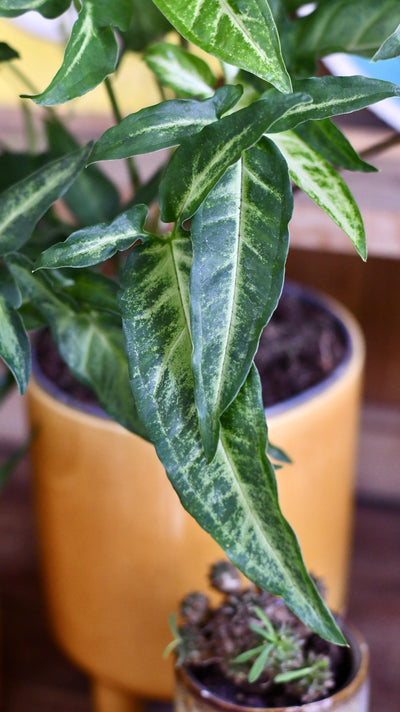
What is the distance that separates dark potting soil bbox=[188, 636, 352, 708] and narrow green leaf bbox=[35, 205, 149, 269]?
0.23 m

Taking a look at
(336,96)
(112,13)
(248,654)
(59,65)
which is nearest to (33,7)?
(112,13)

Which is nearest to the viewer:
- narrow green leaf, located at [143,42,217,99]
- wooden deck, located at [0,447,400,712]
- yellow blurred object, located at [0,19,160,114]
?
narrow green leaf, located at [143,42,217,99]

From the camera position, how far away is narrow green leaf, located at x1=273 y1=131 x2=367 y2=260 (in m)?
0.33

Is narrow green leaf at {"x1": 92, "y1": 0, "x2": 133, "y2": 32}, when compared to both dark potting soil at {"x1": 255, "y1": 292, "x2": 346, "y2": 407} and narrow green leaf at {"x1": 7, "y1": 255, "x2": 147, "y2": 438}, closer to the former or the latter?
narrow green leaf at {"x1": 7, "y1": 255, "x2": 147, "y2": 438}

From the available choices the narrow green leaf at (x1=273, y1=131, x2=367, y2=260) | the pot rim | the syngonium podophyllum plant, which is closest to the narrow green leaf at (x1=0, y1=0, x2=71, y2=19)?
the syngonium podophyllum plant

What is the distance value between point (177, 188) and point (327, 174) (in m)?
0.07

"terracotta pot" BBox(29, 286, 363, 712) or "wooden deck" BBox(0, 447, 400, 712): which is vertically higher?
"terracotta pot" BBox(29, 286, 363, 712)

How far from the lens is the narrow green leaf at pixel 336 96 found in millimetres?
291

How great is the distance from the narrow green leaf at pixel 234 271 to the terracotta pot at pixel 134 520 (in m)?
0.24

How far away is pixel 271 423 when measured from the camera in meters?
0.52

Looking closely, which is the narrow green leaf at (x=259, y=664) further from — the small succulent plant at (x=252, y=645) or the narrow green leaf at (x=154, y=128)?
the narrow green leaf at (x=154, y=128)

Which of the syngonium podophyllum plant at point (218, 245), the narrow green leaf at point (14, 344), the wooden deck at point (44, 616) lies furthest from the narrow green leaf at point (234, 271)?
the wooden deck at point (44, 616)

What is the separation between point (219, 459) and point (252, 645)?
16cm

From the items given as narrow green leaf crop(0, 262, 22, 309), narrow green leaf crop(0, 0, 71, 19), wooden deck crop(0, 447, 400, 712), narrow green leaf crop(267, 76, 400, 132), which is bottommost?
wooden deck crop(0, 447, 400, 712)
